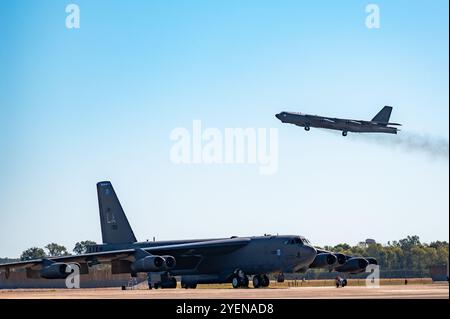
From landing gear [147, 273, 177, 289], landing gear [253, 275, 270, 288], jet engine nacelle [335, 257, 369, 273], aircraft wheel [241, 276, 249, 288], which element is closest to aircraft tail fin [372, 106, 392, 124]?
jet engine nacelle [335, 257, 369, 273]

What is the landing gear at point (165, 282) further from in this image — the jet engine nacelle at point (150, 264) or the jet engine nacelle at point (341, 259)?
the jet engine nacelle at point (341, 259)

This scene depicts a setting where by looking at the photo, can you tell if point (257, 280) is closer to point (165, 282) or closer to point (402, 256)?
point (165, 282)

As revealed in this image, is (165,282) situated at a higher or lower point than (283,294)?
lower

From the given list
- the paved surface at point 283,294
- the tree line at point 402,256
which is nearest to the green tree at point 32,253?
the tree line at point 402,256

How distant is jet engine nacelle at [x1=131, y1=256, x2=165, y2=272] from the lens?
63688 millimetres

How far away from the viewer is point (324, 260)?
68000mm

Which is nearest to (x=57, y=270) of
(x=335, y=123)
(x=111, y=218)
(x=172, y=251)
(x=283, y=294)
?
(x=172, y=251)

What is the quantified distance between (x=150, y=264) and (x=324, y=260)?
13.6 meters

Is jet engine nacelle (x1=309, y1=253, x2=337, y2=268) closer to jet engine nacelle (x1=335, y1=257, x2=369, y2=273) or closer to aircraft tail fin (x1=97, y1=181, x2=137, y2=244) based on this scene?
jet engine nacelle (x1=335, y1=257, x2=369, y2=273)

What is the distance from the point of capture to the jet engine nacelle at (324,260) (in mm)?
68000
